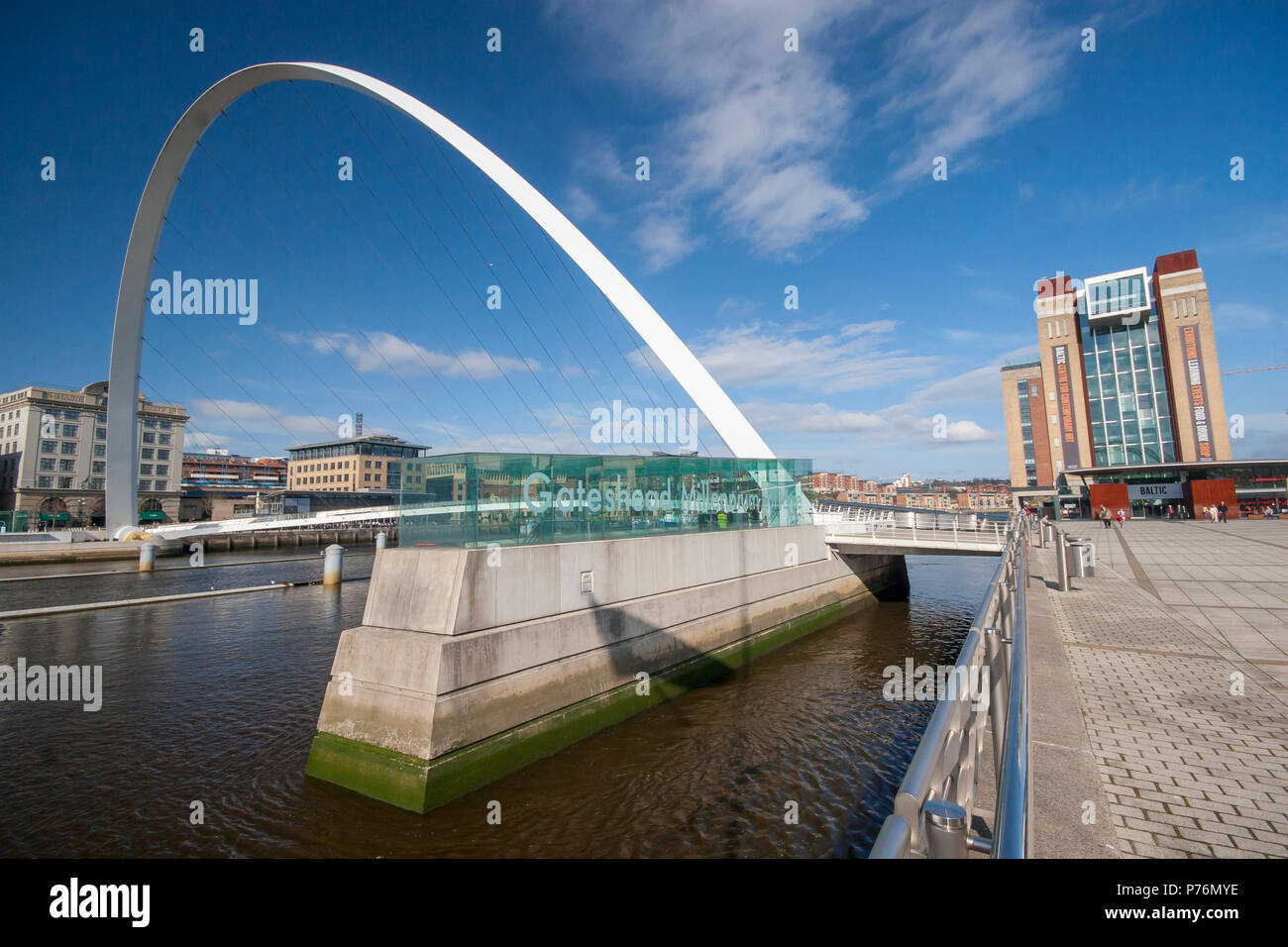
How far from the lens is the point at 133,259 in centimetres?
3362

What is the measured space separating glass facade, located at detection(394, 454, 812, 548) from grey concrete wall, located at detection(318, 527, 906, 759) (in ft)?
1.28

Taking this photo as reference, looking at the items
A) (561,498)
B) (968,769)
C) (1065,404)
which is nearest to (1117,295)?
(1065,404)

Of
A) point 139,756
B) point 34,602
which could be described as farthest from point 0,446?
point 139,756

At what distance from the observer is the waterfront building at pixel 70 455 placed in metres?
66.2

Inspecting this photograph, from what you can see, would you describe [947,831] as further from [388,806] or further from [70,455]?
[70,455]

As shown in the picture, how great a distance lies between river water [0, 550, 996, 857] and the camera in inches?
257

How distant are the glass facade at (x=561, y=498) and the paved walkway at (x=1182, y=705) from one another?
22.5 feet

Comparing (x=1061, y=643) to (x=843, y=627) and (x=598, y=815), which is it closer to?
(x=598, y=815)

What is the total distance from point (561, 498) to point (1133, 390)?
57297 mm

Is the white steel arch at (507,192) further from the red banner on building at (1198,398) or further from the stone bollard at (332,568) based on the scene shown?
the red banner on building at (1198,398)

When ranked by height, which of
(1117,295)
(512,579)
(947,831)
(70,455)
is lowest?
(512,579)

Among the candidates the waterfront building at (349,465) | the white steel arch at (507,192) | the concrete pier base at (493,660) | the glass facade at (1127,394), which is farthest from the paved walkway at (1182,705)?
the waterfront building at (349,465)

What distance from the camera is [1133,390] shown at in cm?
4962

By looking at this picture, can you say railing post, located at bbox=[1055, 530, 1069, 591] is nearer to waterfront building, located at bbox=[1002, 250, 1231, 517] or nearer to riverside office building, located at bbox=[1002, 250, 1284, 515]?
riverside office building, located at bbox=[1002, 250, 1284, 515]
